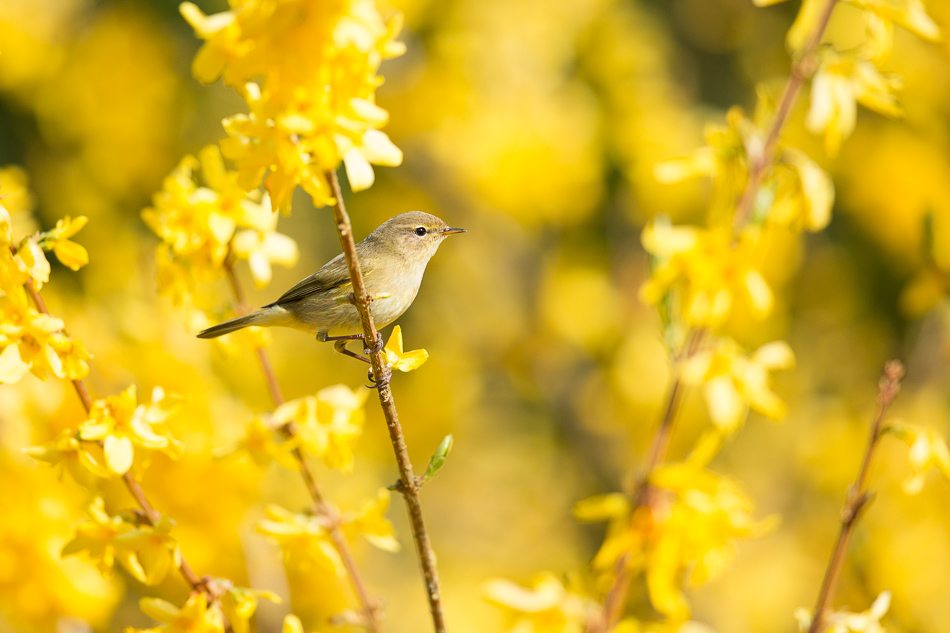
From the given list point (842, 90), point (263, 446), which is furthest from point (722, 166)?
point (263, 446)

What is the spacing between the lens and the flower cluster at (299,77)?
127 cm

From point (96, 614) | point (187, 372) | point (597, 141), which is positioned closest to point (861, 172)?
point (597, 141)

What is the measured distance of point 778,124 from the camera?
230 centimetres

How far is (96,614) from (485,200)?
11.9 feet

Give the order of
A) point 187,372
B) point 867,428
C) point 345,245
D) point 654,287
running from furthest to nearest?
point 867,428, point 187,372, point 654,287, point 345,245

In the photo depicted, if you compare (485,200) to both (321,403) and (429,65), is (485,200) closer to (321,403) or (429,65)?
(429,65)

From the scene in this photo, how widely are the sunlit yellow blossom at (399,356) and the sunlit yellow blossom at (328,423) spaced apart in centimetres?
39

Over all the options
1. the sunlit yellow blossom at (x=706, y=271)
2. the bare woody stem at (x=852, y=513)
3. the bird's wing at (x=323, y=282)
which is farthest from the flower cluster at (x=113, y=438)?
the bare woody stem at (x=852, y=513)

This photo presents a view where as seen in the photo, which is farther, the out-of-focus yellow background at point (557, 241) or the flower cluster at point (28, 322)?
the out-of-focus yellow background at point (557, 241)

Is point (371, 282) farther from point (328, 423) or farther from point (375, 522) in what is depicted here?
point (375, 522)

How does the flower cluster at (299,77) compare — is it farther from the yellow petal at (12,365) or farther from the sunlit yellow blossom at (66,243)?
the yellow petal at (12,365)

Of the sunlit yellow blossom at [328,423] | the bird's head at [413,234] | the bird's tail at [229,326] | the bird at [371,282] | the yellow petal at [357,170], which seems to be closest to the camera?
the yellow petal at [357,170]

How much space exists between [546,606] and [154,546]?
1.14m

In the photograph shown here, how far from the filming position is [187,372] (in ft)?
10.2
